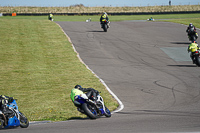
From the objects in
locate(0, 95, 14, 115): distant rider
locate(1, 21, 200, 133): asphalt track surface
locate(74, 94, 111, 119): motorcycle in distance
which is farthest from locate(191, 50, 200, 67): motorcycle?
locate(0, 95, 14, 115): distant rider

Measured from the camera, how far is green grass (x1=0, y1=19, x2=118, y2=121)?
11733mm

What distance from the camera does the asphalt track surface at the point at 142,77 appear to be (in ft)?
27.8

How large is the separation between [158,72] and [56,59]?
808 cm

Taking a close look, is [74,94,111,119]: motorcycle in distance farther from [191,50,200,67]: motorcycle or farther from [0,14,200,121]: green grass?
[191,50,200,67]: motorcycle

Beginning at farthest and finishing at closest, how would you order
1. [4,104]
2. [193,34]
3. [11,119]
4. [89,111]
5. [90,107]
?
1. [193,34]
2. [90,107]
3. [89,111]
4. [4,104]
5. [11,119]

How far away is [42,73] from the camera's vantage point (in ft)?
60.7

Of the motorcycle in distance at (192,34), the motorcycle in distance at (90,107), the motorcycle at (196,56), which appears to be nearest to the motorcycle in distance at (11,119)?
the motorcycle in distance at (90,107)

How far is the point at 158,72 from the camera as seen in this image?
1845 cm

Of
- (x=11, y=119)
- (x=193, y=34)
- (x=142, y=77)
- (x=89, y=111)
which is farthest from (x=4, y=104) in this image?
(x=193, y=34)

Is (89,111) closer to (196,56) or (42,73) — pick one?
(42,73)

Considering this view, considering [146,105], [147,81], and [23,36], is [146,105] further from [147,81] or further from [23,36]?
[23,36]

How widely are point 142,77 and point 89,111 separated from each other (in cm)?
844

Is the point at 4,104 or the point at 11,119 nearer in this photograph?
the point at 11,119

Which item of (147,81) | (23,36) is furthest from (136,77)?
(23,36)
